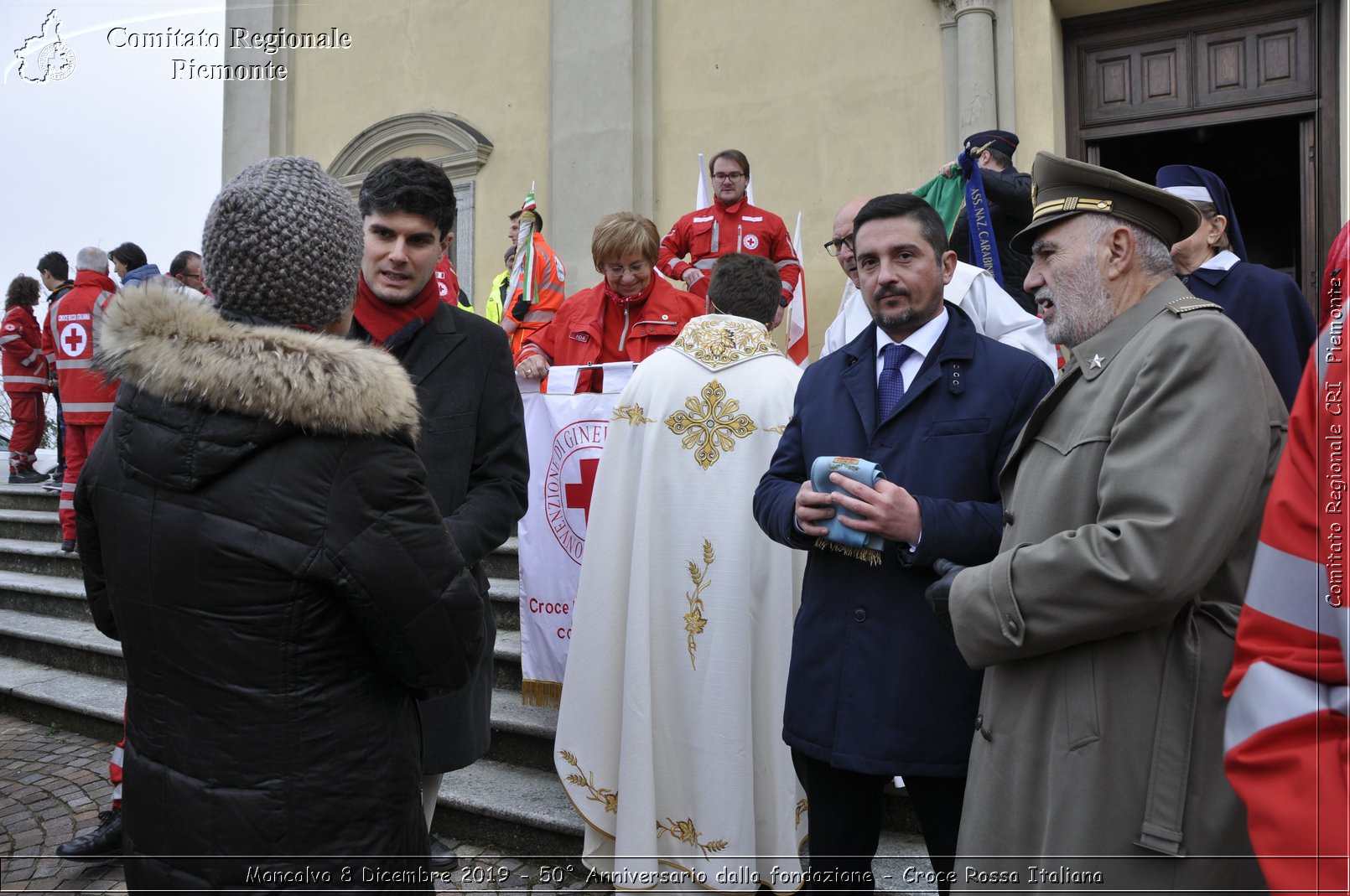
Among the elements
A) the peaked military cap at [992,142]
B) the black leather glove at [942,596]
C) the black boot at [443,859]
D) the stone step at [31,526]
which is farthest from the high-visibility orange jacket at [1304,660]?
the stone step at [31,526]

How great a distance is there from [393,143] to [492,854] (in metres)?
9.37

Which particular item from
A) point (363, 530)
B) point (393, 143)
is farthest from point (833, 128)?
point (363, 530)

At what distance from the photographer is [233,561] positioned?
5.02 feet

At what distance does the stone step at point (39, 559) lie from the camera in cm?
757

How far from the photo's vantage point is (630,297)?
5160mm

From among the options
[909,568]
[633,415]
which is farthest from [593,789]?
[909,568]

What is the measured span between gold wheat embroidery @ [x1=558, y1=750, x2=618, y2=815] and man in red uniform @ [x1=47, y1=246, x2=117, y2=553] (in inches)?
183

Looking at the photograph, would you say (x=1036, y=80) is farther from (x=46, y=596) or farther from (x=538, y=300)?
(x=46, y=596)

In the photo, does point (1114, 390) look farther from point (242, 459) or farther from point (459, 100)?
point (459, 100)

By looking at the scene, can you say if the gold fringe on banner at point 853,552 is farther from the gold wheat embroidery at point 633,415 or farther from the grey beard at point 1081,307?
the gold wheat embroidery at point 633,415

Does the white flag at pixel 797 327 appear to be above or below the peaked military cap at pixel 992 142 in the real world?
below

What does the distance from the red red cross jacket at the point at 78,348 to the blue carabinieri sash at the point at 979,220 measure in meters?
5.45

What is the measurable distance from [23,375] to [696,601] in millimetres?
10243

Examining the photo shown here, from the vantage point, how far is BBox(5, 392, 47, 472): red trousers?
10523 mm
